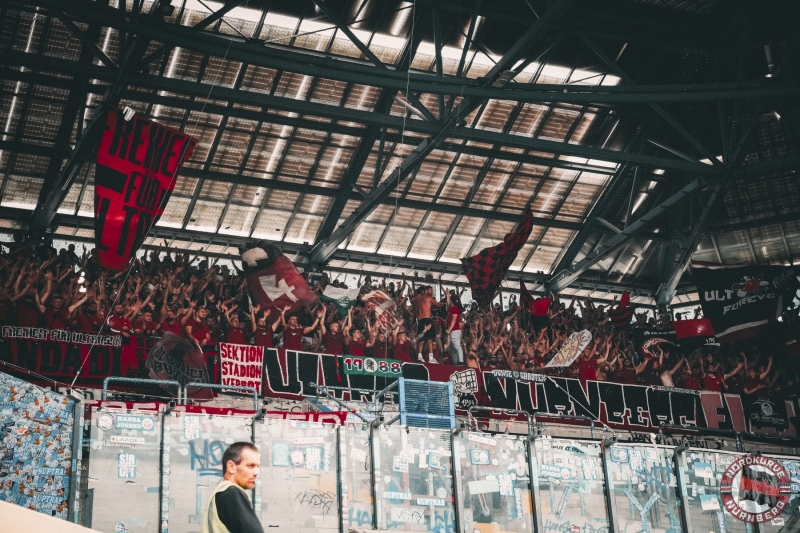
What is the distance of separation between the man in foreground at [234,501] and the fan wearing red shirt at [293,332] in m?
15.5

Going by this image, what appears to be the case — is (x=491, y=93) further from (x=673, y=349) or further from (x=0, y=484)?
(x=0, y=484)

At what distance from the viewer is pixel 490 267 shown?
25.6 metres

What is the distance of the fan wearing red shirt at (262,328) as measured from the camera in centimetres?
2114

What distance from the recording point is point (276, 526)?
14422 mm

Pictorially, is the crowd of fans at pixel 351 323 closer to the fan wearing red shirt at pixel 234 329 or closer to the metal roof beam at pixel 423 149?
the fan wearing red shirt at pixel 234 329

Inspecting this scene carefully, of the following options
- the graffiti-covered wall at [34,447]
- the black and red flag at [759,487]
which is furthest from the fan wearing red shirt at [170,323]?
the black and red flag at [759,487]

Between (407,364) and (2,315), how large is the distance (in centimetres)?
915

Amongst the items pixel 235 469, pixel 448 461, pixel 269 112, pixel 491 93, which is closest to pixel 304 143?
pixel 269 112

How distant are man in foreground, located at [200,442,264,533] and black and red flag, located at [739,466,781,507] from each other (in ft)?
45.3

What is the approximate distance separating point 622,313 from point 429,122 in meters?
9.47

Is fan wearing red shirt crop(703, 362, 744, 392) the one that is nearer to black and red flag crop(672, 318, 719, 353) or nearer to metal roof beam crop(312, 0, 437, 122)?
black and red flag crop(672, 318, 719, 353)

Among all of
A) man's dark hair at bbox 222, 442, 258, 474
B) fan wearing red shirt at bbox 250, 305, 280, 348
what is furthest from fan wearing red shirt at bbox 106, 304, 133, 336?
man's dark hair at bbox 222, 442, 258, 474

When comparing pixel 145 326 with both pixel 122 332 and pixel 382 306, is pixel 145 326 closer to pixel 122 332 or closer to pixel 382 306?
pixel 122 332

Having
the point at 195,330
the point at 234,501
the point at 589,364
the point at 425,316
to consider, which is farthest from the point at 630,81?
the point at 234,501
